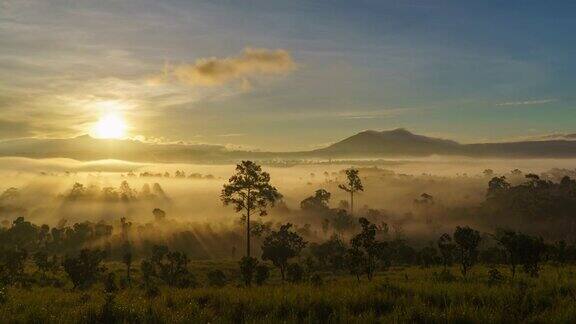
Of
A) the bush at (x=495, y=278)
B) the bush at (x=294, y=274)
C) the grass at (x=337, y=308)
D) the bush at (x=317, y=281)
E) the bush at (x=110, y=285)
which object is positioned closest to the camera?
the grass at (x=337, y=308)

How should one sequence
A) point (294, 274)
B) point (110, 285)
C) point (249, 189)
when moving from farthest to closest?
point (249, 189) < point (294, 274) < point (110, 285)

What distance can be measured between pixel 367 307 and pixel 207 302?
17.2 ft

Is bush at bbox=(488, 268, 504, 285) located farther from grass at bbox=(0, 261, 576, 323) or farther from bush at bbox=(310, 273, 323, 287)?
bush at bbox=(310, 273, 323, 287)

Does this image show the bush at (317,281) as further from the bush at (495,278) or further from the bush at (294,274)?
the bush at (294,274)

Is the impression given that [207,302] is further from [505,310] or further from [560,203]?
[560,203]

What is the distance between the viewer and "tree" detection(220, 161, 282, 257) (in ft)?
212

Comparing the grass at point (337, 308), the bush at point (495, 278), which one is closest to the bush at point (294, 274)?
the bush at point (495, 278)

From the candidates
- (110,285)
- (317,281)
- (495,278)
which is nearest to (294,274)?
(110,285)

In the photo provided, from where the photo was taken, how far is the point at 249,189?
216 ft

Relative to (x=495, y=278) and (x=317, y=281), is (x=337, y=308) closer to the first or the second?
(x=317, y=281)

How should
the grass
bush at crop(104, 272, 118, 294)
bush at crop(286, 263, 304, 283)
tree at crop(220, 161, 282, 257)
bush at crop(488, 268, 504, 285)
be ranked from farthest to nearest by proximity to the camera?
tree at crop(220, 161, 282, 257), bush at crop(286, 263, 304, 283), bush at crop(104, 272, 118, 294), bush at crop(488, 268, 504, 285), the grass

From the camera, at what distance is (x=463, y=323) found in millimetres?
12609

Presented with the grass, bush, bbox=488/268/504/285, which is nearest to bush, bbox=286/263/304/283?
bush, bbox=488/268/504/285

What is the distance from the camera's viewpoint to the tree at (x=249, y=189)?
64750 millimetres
